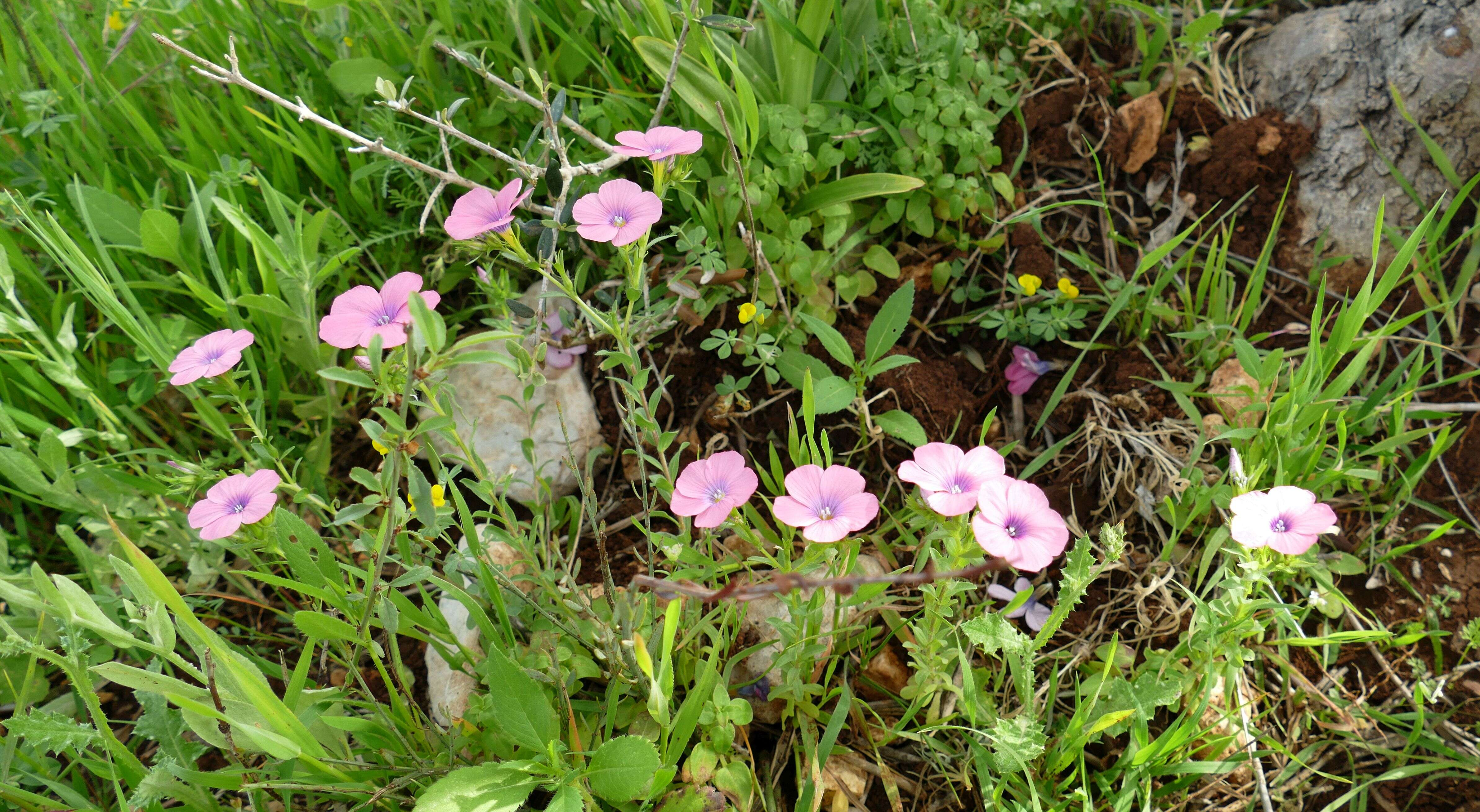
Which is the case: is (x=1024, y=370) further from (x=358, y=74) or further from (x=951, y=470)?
(x=358, y=74)

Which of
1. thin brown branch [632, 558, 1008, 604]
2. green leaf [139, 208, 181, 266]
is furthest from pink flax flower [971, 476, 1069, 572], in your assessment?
green leaf [139, 208, 181, 266]

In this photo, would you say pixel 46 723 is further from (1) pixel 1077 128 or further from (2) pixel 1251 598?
(1) pixel 1077 128

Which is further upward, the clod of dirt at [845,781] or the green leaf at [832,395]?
the green leaf at [832,395]

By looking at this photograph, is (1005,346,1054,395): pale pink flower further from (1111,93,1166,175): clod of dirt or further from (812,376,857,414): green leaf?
(1111,93,1166,175): clod of dirt

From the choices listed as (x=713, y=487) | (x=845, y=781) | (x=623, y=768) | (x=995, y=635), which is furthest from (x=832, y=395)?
(x=623, y=768)

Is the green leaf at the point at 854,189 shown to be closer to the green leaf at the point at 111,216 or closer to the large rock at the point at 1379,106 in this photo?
the large rock at the point at 1379,106

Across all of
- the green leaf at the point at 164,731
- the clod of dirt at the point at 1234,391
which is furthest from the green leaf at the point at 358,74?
the clod of dirt at the point at 1234,391

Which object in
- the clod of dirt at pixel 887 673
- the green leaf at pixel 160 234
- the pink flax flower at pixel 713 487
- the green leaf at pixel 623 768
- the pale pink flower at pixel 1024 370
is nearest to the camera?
the green leaf at pixel 623 768
